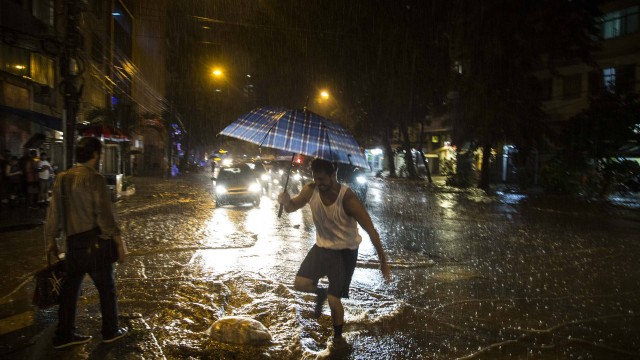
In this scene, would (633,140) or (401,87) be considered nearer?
(633,140)

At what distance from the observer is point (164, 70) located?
157 feet

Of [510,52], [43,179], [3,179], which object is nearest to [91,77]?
[3,179]

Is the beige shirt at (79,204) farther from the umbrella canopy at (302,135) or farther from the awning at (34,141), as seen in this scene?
the awning at (34,141)

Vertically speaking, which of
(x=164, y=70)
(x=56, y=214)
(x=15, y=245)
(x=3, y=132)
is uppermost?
(x=164, y=70)

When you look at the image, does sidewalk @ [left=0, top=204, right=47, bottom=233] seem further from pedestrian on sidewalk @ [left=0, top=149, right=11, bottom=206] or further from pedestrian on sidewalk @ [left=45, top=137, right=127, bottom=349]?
pedestrian on sidewalk @ [left=45, top=137, right=127, bottom=349]

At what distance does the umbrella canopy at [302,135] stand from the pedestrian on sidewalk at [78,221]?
160cm

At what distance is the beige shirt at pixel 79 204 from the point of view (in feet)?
13.3

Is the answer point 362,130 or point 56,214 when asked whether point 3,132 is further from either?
point 362,130

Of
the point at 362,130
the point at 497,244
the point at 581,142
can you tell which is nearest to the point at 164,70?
the point at 362,130

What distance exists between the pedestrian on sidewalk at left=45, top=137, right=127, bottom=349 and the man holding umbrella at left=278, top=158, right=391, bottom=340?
170 cm

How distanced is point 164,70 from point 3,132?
1257 inches

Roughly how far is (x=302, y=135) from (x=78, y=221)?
2.24 metres

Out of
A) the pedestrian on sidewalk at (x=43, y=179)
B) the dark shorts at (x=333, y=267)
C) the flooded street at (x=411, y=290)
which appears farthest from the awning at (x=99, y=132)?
the dark shorts at (x=333, y=267)

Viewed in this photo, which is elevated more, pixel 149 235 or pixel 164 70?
pixel 164 70
